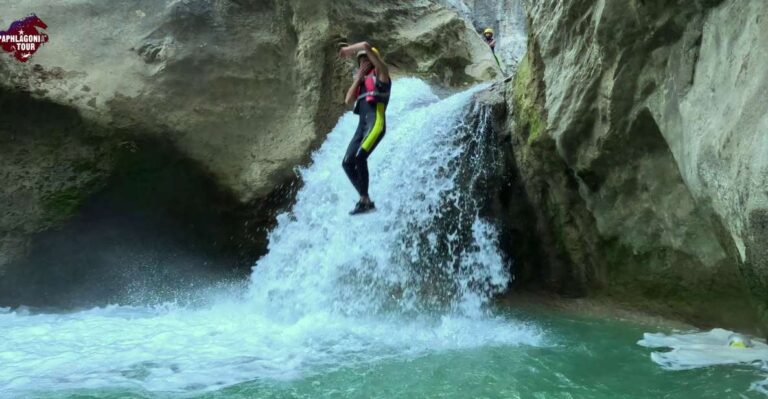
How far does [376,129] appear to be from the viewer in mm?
6641

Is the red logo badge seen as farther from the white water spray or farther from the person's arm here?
the person's arm

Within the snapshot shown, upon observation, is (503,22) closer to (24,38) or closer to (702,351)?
(24,38)

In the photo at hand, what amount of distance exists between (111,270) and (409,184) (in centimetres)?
405

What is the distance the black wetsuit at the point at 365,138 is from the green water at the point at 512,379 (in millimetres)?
2183

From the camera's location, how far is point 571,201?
7016 mm

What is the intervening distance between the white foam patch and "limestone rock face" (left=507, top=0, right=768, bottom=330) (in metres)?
0.42

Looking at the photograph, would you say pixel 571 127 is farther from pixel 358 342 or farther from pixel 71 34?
pixel 71 34

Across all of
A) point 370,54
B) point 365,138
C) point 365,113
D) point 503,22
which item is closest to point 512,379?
point 365,138

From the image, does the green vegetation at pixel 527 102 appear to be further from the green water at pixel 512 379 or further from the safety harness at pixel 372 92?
the green water at pixel 512 379

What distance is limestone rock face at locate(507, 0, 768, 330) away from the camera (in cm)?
412

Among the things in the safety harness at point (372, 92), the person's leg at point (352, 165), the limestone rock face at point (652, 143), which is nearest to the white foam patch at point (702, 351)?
the limestone rock face at point (652, 143)

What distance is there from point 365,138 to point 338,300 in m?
1.77

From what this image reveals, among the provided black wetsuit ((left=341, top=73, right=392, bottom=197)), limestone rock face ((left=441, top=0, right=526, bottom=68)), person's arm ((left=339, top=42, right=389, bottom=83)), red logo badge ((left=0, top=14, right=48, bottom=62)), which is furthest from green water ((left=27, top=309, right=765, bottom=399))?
limestone rock face ((left=441, top=0, right=526, bottom=68))

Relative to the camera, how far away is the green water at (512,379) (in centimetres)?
422
